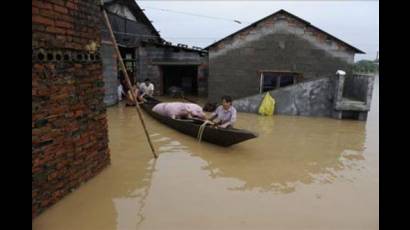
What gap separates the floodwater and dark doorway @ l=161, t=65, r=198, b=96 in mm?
11907

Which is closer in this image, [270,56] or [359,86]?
[359,86]

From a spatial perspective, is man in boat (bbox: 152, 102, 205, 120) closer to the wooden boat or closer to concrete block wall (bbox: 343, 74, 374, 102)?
the wooden boat

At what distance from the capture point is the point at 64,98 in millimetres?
4164

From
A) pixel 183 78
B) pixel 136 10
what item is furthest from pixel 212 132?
pixel 136 10

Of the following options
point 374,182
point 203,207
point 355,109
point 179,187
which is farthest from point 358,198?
point 355,109

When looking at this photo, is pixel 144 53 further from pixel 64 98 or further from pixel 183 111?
pixel 64 98

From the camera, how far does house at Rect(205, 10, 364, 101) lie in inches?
512

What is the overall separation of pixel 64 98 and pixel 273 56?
1087 centimetres

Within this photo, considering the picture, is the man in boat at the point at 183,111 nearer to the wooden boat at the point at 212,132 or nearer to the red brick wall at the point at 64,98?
the wooden boat at the point at 212,132

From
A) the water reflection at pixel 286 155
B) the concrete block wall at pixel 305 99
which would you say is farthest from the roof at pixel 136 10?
the water reflection at pixel 286 155

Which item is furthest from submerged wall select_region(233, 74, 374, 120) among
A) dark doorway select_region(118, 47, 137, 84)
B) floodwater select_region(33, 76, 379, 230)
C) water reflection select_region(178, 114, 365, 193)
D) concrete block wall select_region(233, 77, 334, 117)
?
dark doorway select_region(118, 47, 137, 84)

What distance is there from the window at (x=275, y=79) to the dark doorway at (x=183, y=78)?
6805 millimetres
